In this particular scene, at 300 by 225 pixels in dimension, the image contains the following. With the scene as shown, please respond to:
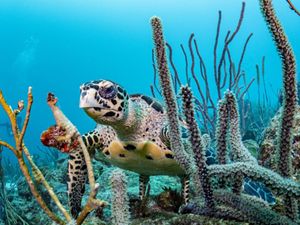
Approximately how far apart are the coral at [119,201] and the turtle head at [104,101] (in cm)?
76

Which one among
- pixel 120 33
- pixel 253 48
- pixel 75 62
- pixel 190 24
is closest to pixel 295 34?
pixel 253 48

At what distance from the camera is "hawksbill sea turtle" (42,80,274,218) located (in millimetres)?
2682

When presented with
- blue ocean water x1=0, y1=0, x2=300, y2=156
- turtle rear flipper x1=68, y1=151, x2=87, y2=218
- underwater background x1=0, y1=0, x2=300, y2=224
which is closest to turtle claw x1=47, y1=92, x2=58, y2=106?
Result: turtle rear flipper x1=68, y1=151, x2=87, y2=218

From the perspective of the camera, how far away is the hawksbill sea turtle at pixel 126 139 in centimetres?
268

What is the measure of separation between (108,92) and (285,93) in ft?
4.61

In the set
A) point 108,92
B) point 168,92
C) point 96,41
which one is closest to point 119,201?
point 168,92

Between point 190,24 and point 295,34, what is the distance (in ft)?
87.1

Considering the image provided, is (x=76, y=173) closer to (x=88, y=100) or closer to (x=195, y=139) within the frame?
(x=88, y=100)

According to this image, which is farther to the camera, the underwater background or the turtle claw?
the underwater background

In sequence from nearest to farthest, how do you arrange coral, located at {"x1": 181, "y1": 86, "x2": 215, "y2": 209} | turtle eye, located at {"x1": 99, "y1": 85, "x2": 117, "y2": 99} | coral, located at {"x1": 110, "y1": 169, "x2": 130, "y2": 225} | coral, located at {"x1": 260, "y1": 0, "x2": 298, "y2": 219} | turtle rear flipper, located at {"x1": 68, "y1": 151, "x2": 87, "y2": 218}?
coral, located at {"x1": 260, "y1": 0, "x2": 298, "y2": 219}
coral, located at {"x1": 181, "y1": 86, "x2": 215, "y2": 209}
coral, located at {"x1": 110, "y1": 169, "x2": 130, "y2": 225}
turtle eye, located at {"x1": 99, "y1": 85, "x2": 117, "y2": 99}
turtle rear flipper, located at {"x1": 68, "y1": 151, "x2": 87, "y2": 218}

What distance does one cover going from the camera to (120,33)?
88875mm

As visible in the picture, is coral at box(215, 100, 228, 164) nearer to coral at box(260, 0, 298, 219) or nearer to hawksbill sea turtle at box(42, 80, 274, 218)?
coral at box(260, 0, 298, 219)

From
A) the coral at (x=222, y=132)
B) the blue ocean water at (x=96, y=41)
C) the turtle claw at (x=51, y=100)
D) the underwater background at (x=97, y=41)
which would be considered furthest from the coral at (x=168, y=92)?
the blue ocean water at (x=96, y=41)

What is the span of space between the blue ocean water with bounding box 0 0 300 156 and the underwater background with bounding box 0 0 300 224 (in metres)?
0.20
